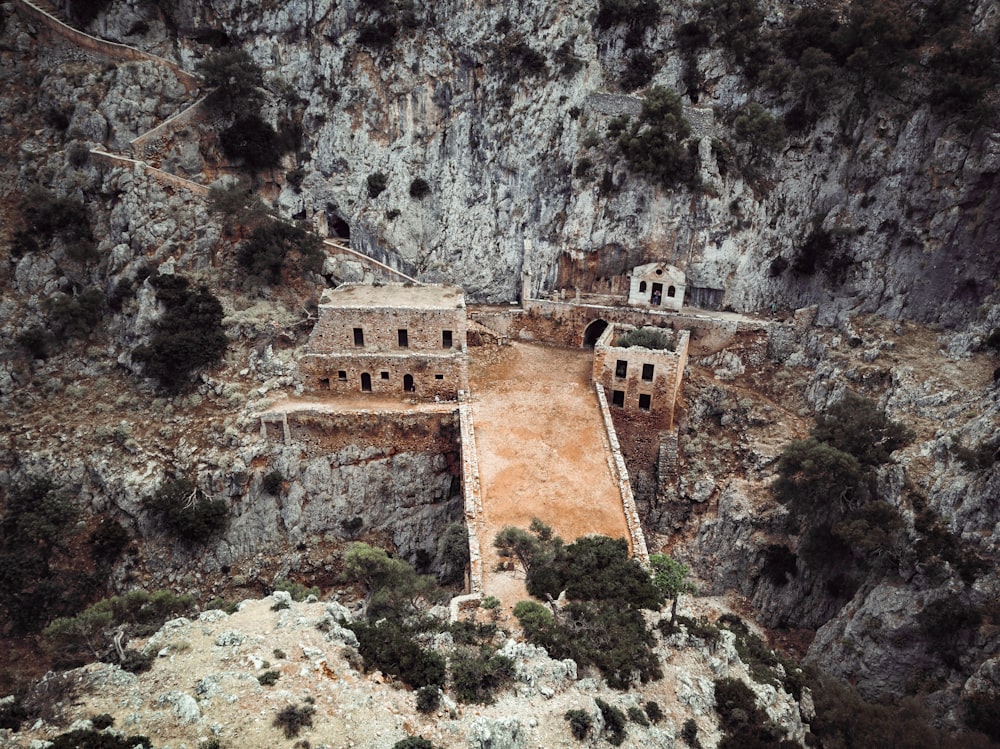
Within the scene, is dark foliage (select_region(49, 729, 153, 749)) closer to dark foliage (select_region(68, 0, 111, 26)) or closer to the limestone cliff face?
the limestone cliff face

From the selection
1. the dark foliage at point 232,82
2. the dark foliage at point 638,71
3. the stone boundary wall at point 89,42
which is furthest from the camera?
the dark foliage at point 638,71

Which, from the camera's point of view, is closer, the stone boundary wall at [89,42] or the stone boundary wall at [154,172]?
the stone boundary wall at [154,172]

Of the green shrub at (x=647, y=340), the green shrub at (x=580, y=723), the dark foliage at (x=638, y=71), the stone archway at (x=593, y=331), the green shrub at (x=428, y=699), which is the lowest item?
the green shrub at (x=580, y=723)

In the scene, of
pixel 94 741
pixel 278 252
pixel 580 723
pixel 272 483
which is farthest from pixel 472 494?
pixel 278 252

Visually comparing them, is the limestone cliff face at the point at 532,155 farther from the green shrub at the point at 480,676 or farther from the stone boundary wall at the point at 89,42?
the green shrub at the point at 480,676

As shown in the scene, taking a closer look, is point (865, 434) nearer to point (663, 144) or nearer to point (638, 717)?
point (638, 717)

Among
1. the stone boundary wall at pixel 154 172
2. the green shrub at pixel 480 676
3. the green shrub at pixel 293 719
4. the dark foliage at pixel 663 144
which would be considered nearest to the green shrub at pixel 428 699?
the green shrub at pixel 480 676

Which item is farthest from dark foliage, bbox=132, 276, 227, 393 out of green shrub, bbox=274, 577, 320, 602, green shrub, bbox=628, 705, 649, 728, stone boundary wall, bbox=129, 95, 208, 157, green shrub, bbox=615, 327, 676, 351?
green shrub, bbox=628, 705, 649, 728

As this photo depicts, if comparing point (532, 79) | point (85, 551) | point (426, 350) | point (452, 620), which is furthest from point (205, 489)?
point (532, 79)
